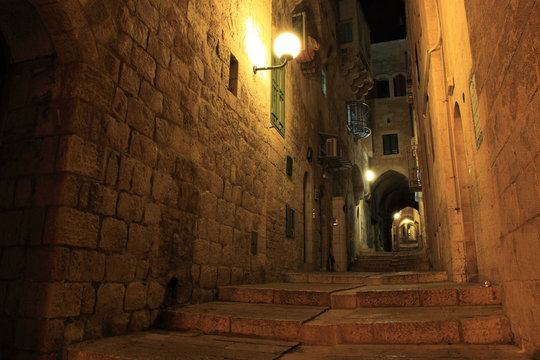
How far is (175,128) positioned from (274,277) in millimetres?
4025

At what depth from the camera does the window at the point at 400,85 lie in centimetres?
2597

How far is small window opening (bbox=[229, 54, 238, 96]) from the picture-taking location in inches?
238

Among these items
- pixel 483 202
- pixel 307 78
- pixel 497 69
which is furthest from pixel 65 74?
pixel 307 78

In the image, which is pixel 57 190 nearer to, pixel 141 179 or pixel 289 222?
pixel 141 179

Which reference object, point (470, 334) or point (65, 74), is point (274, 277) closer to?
point (470, 334)

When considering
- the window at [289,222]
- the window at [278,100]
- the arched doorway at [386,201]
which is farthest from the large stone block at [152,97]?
the arched doorway at [386,201]

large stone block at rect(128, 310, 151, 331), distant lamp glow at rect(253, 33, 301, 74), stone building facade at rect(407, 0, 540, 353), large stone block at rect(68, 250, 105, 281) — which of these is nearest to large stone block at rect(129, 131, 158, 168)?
large stone block at rect(68, 250, 105, 281)

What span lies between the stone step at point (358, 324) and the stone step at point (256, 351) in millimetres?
112

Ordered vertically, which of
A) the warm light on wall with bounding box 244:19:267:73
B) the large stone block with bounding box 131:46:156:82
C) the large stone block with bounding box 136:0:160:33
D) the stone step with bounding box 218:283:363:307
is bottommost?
the stone step with bounding box 218:283:363:307

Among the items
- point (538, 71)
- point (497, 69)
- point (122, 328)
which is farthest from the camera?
point (122, 328)

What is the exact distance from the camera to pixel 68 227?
2908 mm

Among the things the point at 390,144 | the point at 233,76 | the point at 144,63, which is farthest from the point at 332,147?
the point at 390,144

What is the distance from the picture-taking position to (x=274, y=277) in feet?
24.1

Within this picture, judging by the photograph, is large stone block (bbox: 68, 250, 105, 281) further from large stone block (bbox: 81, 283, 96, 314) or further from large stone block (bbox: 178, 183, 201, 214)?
large stone block (bbox: 178, 183, 201, 214)
